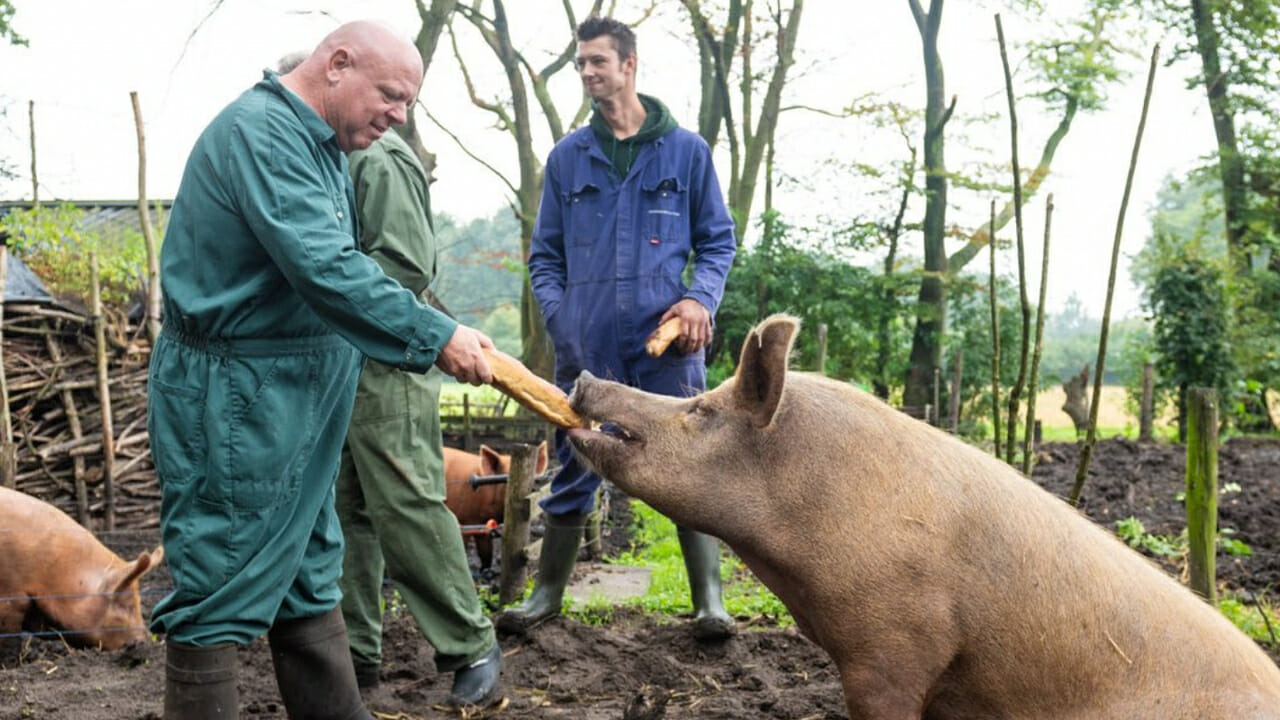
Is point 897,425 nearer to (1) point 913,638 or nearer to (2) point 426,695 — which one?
(1) point 913,638

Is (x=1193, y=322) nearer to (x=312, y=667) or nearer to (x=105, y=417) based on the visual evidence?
(x=105, y=417)

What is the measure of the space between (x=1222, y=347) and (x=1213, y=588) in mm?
17323

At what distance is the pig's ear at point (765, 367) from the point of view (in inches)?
116

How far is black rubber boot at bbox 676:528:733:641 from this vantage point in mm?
5332

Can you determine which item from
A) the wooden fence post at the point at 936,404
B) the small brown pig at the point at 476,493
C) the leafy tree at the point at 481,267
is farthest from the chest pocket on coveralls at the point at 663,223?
the leafy tree at the point at 481,267

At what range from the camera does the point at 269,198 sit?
2965 mm

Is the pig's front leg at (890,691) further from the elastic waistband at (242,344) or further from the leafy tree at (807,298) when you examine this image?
the leafy tree at (807,298)

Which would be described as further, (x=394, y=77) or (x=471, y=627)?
(x=471, y=627)

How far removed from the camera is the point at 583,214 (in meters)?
5.34

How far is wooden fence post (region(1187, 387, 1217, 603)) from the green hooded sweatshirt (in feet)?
8.24

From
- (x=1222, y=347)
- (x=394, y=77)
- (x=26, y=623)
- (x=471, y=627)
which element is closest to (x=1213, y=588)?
(x=471, y=627)

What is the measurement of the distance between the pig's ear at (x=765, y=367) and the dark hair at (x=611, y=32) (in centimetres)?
252

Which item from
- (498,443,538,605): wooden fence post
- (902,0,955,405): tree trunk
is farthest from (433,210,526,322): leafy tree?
(498,443,538,605): wooden fence post

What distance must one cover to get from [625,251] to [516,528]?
78.4 inches
